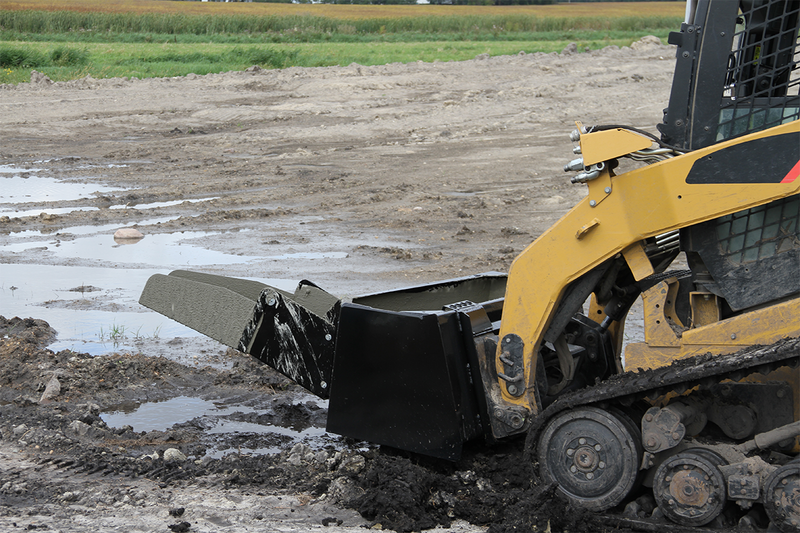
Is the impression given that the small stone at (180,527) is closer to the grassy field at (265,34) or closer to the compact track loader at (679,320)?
the compact track loader at (679,320)

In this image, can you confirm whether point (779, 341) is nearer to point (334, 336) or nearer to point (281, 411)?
point (334, 336)

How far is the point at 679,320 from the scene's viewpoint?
3396mm

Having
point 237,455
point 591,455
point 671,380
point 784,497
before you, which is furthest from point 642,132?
point 237,455

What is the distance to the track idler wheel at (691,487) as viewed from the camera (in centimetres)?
300

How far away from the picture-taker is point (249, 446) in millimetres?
4492

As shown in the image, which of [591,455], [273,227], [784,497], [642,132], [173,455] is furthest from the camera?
[273,227]

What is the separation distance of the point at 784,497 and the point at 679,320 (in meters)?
0.81

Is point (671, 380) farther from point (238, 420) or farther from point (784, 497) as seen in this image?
point (238, 420)

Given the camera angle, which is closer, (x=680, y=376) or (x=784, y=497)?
(x=784, y=497)

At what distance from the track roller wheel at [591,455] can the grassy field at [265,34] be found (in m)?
23.6

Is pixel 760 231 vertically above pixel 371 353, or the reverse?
pixel 760 231

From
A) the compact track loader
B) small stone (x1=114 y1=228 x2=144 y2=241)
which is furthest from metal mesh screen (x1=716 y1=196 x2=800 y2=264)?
small stone (x1=114 y1=228 x2=144 y2=241)

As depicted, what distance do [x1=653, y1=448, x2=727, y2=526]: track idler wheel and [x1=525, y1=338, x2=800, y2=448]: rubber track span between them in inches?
10.0

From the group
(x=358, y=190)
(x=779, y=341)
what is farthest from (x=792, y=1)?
(x=358, y=190)
